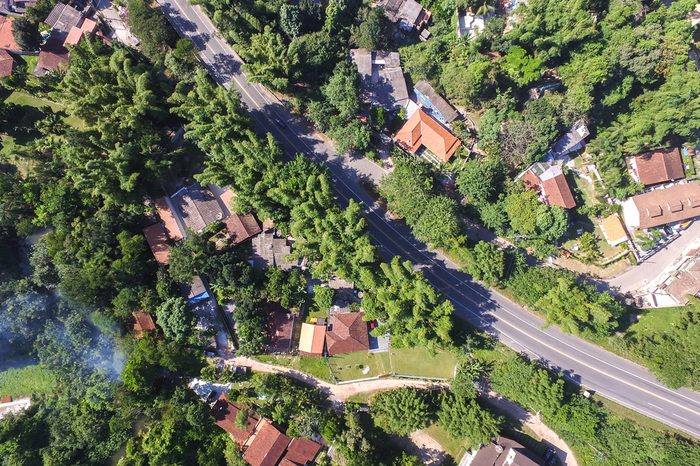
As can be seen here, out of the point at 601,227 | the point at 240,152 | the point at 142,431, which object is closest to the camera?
the point at 240,152

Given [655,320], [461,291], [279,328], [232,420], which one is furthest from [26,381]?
[655,320]

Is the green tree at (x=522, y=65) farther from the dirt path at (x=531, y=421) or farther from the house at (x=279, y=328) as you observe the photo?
the house at (x=279, y=328)

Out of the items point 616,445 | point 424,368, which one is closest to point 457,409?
point 424,368

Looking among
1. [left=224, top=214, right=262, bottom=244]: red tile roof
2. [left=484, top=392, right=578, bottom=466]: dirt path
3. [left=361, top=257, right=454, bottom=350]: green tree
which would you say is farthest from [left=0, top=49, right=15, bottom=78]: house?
[left=484, top=392, right=578, bottom=466]: dirt path

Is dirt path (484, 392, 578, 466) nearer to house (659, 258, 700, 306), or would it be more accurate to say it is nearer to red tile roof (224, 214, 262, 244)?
house (659, 258, 700, 306)

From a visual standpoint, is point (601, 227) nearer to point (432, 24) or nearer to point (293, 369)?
point (432, 24)

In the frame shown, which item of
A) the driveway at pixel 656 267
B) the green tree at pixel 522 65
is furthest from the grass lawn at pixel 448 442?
the green tree at pixel 522 65

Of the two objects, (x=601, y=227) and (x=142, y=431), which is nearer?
(x=142, y=431)

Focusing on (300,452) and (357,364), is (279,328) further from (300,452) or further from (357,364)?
(300,452)
